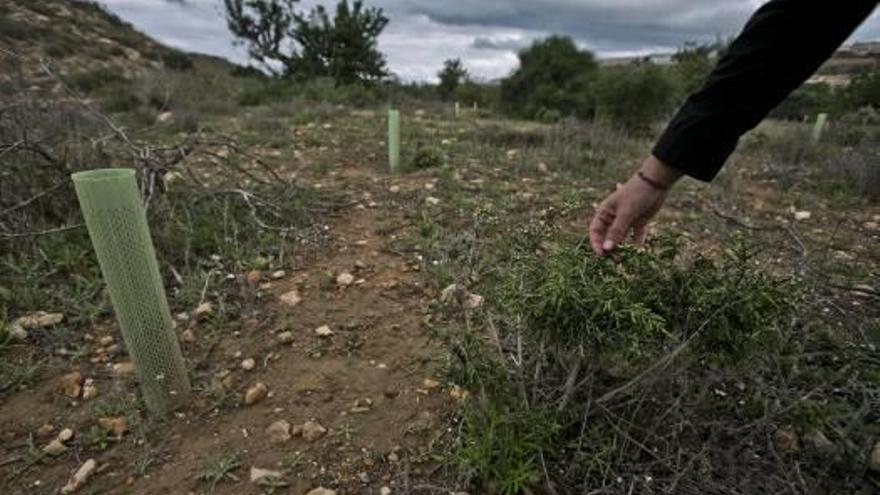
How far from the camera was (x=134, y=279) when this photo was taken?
1.48 metres

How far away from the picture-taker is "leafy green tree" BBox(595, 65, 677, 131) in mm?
8117

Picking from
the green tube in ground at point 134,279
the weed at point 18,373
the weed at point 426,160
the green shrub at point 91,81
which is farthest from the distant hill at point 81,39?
the green tube in ground at point 134,279

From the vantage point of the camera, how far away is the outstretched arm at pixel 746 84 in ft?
2.83

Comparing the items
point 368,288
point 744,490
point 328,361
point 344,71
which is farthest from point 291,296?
point 344,71

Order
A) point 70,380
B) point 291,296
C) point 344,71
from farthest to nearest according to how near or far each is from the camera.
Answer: point 344,71, point 291,296, point 70,380

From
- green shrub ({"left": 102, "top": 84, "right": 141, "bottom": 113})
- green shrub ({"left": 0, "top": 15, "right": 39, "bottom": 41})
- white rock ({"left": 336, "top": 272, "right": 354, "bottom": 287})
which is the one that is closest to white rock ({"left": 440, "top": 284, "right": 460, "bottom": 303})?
white rock ({"left": 336, "top": 272, "right": 354, "bottom": 287})

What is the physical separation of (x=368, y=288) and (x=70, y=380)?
3.82 feet

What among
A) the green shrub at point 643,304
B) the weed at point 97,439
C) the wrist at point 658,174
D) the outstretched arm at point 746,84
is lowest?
the weed at point 97,439

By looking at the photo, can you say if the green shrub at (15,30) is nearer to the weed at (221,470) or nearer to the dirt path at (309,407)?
the dirt path at (309,407)

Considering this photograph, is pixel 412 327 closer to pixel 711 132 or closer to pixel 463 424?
pixel 463 424

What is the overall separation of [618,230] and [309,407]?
1.14 metres

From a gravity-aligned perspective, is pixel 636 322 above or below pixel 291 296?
above

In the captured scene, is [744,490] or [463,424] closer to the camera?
[744,490]

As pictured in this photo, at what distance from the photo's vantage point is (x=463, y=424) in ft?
4.67
